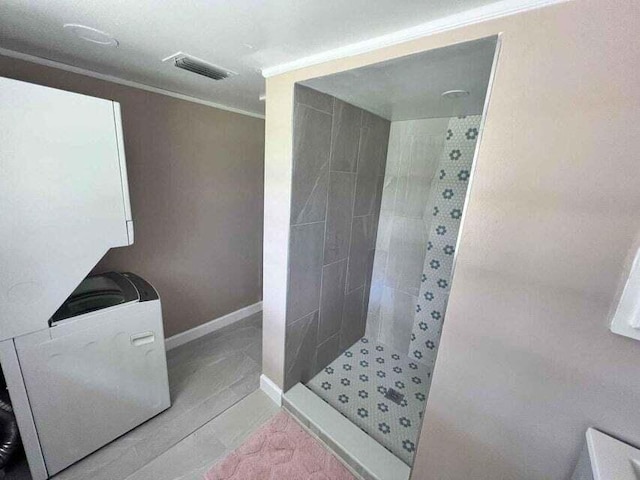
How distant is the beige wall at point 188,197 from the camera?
1.82m

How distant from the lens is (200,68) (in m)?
1.40

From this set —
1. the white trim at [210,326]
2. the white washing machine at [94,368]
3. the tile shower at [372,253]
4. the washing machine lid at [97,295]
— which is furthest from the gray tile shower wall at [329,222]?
the white trim at [210,326]

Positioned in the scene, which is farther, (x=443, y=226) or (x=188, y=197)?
(x=188, y=197)

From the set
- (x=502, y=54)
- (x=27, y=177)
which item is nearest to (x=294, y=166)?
(x=502, y=54)

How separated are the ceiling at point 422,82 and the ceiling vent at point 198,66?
20.6 inches

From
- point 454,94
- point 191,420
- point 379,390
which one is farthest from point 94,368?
point 454,94

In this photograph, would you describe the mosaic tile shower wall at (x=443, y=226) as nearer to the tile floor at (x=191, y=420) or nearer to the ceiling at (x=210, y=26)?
the ceiling at (x=210, y=26)

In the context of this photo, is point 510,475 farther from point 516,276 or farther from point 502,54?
point 502,54

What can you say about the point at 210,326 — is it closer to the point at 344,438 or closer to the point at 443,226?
the point at 344,438

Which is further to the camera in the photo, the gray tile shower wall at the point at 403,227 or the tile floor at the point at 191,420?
the gray tile shower wall at the point at 403,227

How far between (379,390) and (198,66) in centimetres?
244

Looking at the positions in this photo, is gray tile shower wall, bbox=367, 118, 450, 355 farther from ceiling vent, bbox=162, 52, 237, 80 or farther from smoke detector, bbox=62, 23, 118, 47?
smoke detector, bbox=62, 23, 118, 47

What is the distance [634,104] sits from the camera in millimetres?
618

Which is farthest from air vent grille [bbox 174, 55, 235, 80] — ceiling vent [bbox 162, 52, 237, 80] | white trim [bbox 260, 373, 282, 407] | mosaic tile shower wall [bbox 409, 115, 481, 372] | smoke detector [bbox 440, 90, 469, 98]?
white trim [bbox 260, 373, 282, 407]
